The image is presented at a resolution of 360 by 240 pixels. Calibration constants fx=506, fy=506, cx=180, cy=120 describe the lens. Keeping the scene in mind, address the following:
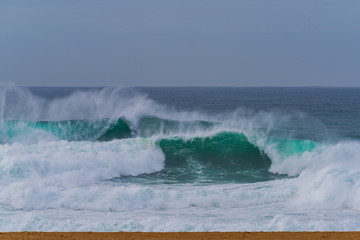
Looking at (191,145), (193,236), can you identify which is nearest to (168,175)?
(191,145)

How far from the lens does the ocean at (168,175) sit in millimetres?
10648

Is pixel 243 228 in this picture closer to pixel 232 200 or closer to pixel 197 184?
pixel 232 200

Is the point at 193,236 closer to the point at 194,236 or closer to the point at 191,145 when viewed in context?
the point at 194,236

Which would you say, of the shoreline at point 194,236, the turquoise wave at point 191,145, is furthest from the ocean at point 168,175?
the shoreline at point 194,236

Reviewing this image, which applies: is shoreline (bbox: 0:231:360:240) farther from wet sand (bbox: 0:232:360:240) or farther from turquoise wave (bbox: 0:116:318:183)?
turquoise wave (bbox: 0:116:318:183)

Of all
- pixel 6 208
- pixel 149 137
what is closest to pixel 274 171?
pixel 149 137

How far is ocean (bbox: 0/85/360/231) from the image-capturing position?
34.9 feet

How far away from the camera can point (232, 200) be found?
12531 mm

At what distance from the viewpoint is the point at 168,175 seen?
17219mm

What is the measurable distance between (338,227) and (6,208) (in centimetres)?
745

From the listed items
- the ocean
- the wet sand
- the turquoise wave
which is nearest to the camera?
the wet sand

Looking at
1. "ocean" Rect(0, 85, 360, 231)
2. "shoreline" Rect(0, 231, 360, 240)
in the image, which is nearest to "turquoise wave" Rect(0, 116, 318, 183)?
"ocean" Rect(0, 85, 360, 231)

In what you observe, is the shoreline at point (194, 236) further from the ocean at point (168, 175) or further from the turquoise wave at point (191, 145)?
the turquoise wave at point (191, 145)

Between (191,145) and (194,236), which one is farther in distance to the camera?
(191,145)
